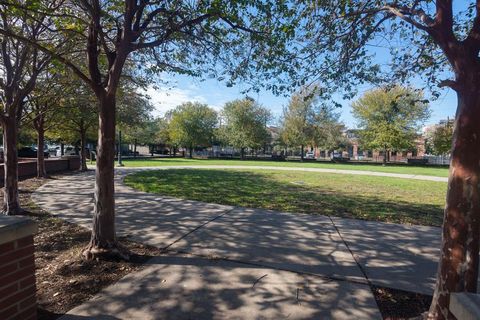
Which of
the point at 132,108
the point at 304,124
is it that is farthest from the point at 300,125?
the point at 132,108

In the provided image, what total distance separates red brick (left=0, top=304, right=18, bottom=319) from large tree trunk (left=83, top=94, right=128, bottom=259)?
72.9 inches

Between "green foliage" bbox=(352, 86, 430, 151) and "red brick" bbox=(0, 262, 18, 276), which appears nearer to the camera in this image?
"red brick" bbox=(0, 262, 18, 276)

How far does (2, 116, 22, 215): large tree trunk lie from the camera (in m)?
7.19

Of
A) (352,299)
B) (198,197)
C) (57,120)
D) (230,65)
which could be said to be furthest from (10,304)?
(57,120)

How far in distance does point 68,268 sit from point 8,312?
5.67 feet

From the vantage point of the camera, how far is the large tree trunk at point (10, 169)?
283 inches

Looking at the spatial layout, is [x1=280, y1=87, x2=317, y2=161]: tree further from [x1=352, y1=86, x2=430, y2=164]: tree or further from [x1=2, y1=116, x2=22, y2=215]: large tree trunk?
[x1=2, y1=116, x2=22, y2=215]: large tree trunk

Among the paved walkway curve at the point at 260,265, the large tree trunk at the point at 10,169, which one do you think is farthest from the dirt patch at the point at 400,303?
the large tree trunk at the point at 10,169

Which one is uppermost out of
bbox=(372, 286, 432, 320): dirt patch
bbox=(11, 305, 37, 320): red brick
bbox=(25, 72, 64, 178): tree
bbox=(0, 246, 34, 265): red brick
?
bbox=(25, 72, 64, 178): tree

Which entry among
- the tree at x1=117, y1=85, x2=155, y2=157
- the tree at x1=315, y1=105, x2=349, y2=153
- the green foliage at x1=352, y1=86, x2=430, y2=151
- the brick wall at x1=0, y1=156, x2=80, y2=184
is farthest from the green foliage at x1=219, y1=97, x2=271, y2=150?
the brick wall at x1=0, y1=156, x2=80, y2=184

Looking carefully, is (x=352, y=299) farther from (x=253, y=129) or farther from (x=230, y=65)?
(x=253, y=129)

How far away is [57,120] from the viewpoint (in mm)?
15516

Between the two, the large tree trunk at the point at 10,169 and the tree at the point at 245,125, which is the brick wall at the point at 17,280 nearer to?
the large tree trunk at the point at 10,169

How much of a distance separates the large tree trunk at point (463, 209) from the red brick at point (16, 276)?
3.72 meters
